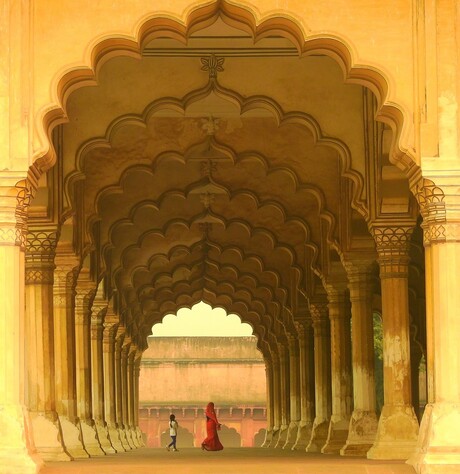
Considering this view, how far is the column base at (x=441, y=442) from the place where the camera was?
10531 millimetres

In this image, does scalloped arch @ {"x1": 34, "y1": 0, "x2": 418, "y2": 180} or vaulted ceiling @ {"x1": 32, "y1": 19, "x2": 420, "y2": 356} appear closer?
scalloped arch @ {"x1": 34, "y1": 0, "x2": 418, "y2": 180}

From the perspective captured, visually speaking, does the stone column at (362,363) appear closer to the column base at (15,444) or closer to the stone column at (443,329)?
the stone column at (443,329)

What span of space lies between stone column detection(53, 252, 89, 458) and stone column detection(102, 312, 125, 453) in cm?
940

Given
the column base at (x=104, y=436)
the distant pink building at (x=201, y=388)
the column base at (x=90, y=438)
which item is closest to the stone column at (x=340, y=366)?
the column base at (x=90, y=438)

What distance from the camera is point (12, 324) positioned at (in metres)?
10.8

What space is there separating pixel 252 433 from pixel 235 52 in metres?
38.8

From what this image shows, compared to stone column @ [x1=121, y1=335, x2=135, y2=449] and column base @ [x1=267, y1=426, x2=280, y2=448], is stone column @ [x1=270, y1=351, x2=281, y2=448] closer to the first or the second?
column base @ [x1=267, y1=426, x2=280, y2=448]

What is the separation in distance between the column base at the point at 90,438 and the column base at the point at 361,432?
17.0 ft

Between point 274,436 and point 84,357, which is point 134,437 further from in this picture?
point 84,357

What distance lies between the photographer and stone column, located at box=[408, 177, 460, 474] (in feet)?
35.0

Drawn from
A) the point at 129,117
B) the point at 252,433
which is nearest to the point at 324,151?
the point at 129,117

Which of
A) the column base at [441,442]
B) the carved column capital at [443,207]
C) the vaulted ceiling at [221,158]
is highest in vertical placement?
the vaulted ceiling at [221,158]

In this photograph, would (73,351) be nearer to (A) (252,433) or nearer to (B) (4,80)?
(B) (4,80)

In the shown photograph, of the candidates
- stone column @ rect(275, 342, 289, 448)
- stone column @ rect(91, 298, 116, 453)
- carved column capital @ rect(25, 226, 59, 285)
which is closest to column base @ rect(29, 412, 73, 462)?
carved column capital @ rect(25, 226, 59, 285)
